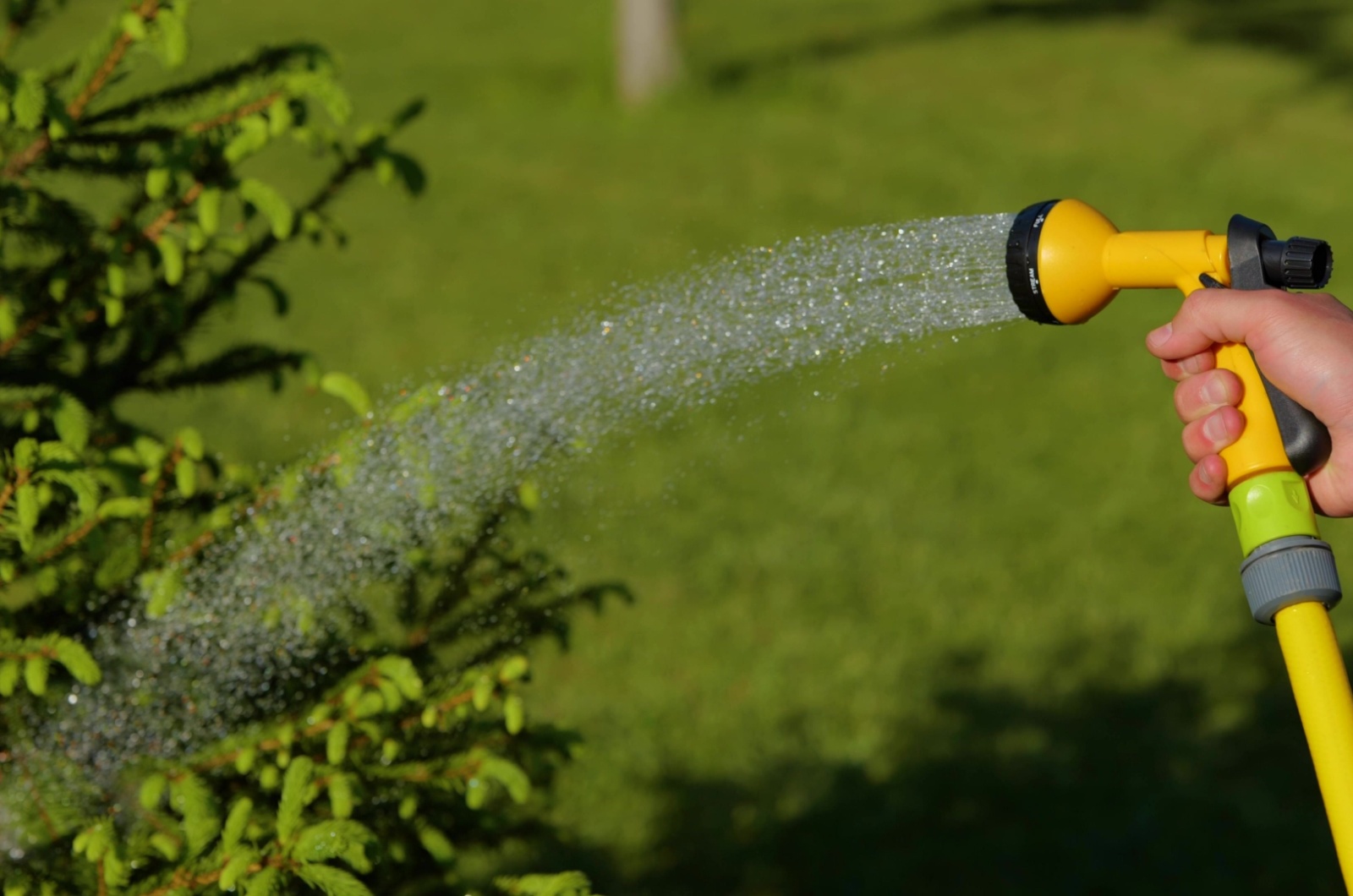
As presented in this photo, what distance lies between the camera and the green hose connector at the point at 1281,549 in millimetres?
1849

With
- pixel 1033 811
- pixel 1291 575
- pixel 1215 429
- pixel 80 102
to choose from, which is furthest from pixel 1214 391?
pixel 1033 811

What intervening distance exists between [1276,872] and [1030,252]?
121 inches

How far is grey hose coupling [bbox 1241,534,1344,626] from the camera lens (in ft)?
6.05

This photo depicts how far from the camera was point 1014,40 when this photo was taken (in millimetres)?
14820

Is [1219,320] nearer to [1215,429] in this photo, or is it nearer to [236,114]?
[1215,429]

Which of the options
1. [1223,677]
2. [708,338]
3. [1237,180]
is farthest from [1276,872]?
[1237,180]

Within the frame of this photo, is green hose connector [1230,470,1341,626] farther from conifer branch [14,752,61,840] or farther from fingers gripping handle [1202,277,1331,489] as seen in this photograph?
conifer branch [14,752,61,840]

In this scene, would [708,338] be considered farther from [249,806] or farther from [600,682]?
[600,682]

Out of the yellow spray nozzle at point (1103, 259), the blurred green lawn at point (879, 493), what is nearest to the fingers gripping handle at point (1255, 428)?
the yellow spray nozzle at point (1103, 259)

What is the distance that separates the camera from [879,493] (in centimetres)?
684

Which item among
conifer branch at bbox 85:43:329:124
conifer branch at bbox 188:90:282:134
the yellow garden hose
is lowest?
the yellow garden hose

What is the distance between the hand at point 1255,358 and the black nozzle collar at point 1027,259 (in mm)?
175

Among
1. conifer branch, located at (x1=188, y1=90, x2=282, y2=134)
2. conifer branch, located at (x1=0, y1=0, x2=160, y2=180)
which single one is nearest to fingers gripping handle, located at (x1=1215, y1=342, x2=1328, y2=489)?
conifer branch, located at (x1=188, y1=90, x2=282, y2=134)

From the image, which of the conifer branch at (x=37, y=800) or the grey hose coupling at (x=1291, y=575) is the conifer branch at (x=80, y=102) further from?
the grey hose coupling at (x=1291, y=575)
